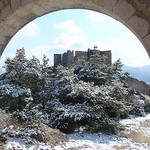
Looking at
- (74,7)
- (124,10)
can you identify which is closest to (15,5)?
(74,7)

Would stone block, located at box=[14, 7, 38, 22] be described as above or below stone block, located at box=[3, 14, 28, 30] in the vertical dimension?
above

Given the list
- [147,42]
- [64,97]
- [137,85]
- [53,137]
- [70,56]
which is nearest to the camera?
[147,42]

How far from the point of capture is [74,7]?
1.72 meters

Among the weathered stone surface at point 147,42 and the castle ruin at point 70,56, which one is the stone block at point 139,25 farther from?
the castle ruin at point 70,56

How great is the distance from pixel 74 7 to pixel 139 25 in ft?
2.72

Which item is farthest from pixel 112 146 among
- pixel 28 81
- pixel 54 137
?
pixel 28 81

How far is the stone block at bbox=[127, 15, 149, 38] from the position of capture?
111 centimetres

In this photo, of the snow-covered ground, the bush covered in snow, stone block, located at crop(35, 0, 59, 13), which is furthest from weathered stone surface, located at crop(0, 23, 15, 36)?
the bush covered in snow

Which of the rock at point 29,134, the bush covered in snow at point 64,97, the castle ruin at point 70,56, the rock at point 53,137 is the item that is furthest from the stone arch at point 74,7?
the castle ruin at point 70,56

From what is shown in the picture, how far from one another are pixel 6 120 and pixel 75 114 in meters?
2.32

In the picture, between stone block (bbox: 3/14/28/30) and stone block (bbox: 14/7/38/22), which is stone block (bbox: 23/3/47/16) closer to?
stone block (bbox: 14/7/38/22)

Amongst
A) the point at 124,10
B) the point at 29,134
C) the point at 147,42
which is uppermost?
the point at 124,10

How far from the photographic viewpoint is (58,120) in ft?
18.5

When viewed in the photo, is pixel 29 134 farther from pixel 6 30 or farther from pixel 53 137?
pixel 6 30
